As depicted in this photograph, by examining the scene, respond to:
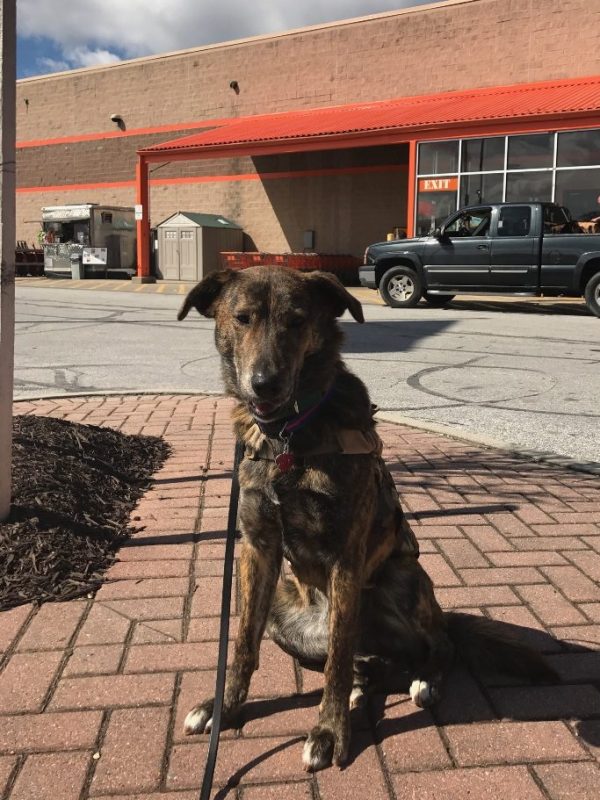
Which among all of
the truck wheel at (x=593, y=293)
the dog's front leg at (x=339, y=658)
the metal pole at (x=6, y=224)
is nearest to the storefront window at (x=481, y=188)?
the truck wheel at (x=593, y=293)

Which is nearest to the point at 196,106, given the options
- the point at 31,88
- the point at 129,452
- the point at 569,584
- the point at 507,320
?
the point at 31,88

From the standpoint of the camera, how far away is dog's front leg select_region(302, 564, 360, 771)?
7.18ft

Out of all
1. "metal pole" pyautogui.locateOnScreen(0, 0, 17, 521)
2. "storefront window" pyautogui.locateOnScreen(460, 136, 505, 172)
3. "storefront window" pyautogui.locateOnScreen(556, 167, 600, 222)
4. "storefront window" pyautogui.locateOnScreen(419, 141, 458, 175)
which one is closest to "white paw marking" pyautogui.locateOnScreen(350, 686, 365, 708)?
"metal pole" pyautogui.locateOnScreen(0, 0, 17, 521)

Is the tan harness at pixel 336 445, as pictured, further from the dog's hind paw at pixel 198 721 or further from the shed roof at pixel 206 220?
the shed roof at pixel 206 220

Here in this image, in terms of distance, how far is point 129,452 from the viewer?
4.90 metres

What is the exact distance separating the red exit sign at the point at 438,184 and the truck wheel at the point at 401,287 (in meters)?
5.36

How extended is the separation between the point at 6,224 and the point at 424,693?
109 inches

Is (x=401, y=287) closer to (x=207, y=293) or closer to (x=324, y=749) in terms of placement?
(x=207, y=293)

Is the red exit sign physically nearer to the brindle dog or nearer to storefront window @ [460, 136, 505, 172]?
storefront window @ [460, 136, 505, 172]

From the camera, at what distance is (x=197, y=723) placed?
7.46ft

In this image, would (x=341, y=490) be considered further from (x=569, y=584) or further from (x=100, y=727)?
(x=569, y=584)

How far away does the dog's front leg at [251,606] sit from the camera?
7.86 ft

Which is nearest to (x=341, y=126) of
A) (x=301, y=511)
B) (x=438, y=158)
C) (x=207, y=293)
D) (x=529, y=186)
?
(x=438, y=158)

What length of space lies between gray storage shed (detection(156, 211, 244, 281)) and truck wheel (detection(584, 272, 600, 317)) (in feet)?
47.1
